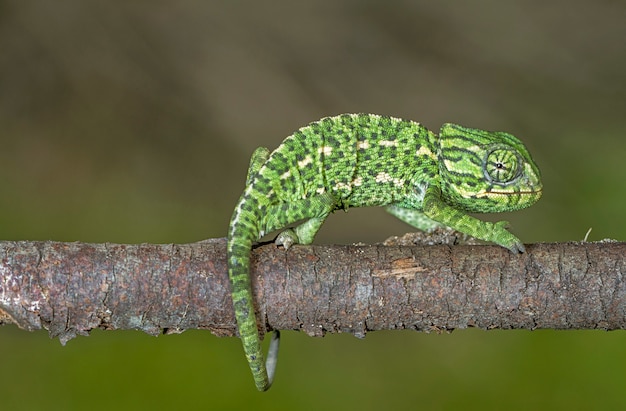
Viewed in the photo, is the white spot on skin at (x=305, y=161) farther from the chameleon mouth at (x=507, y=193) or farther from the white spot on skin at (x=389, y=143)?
the chameleon mouth at (x=507, y=193)

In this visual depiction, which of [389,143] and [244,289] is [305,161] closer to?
[389,143]

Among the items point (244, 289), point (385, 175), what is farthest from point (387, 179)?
point (244, 289)

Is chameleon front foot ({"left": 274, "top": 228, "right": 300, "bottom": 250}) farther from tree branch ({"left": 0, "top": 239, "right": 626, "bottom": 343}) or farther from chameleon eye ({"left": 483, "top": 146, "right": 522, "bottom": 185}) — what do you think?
A: chameleon eye ({"left": 483, "top": 146, "right": 522, "bottom": 185})

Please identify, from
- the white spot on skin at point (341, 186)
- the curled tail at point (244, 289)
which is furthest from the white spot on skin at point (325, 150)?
the curled tail at point (244, 289)

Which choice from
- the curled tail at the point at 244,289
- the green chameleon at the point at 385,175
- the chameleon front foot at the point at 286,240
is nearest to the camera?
the curled tail at the point at 244,289

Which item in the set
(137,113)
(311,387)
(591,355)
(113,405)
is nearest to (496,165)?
(591,355)

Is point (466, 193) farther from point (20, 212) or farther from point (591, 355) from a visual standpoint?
point (20, 212)

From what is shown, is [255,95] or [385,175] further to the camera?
[255,95]
